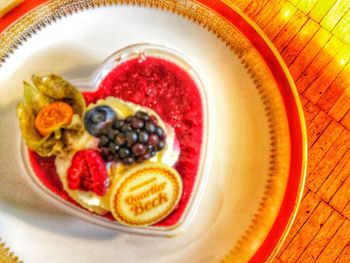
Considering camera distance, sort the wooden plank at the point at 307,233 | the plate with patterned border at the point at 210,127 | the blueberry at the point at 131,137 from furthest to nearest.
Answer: the wooden plank at the point at 307,233, the plate with patterned border at the point at 210,127, the blueberry at the point at 131,137

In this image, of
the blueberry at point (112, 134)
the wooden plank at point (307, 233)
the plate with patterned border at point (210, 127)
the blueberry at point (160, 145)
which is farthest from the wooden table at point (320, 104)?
the blueberry at point (112, 134)

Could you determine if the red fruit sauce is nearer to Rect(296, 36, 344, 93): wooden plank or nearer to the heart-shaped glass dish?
the heart-shaped glass dish

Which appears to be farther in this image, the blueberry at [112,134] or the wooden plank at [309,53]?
the wooden plank at [309,53]

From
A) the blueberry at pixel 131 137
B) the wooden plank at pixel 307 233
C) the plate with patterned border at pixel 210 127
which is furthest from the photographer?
the wooden plank at pixel 307 233

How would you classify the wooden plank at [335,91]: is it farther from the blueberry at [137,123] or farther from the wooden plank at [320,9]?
the blueberry at [137,123]

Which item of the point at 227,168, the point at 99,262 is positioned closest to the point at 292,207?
the point at 227,168

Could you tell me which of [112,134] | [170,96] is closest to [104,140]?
[112,134]
